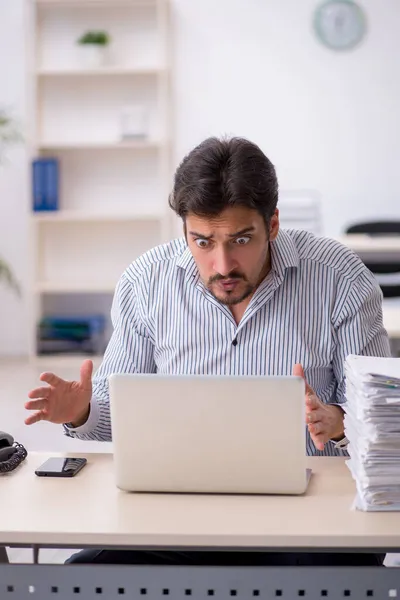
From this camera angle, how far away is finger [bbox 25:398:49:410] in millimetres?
1647

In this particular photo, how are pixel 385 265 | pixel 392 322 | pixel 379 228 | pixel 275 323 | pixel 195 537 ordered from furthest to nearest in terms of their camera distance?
pixel 379 228 < pixel 385 265 < pixel 392 322 < pixel 275 323 < pixel 195 537

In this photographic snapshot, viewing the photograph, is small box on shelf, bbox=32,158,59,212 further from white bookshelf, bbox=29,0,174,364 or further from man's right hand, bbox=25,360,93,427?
man's right hand, bbox=25,360,93,427

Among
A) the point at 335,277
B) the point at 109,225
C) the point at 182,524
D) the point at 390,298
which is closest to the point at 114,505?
the point at 182,524

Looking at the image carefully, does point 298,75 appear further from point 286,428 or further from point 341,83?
point 286,428

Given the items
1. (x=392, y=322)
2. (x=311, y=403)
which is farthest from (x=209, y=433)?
(x=392, y=322)

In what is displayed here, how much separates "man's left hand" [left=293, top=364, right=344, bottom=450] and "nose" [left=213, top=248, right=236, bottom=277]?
257mm

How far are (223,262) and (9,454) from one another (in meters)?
0.54

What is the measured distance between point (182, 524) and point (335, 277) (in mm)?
776

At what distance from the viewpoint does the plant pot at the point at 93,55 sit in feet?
20.3

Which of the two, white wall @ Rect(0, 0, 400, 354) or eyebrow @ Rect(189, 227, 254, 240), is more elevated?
white wall @ Rect(0, 0, 400, 354)

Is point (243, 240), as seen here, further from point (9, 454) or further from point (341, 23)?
point (341, 23)

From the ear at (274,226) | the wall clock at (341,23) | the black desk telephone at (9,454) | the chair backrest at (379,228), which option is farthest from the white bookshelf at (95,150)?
the black desk telephone at (9,454)

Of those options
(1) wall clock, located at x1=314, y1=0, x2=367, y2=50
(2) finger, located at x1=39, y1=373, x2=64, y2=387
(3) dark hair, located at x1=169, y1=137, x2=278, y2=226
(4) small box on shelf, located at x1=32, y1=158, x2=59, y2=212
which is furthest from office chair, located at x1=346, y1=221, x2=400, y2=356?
(2) finger, located at x1=39, y1=373, x2=64, y2=387

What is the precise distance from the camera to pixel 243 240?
1802 mm
